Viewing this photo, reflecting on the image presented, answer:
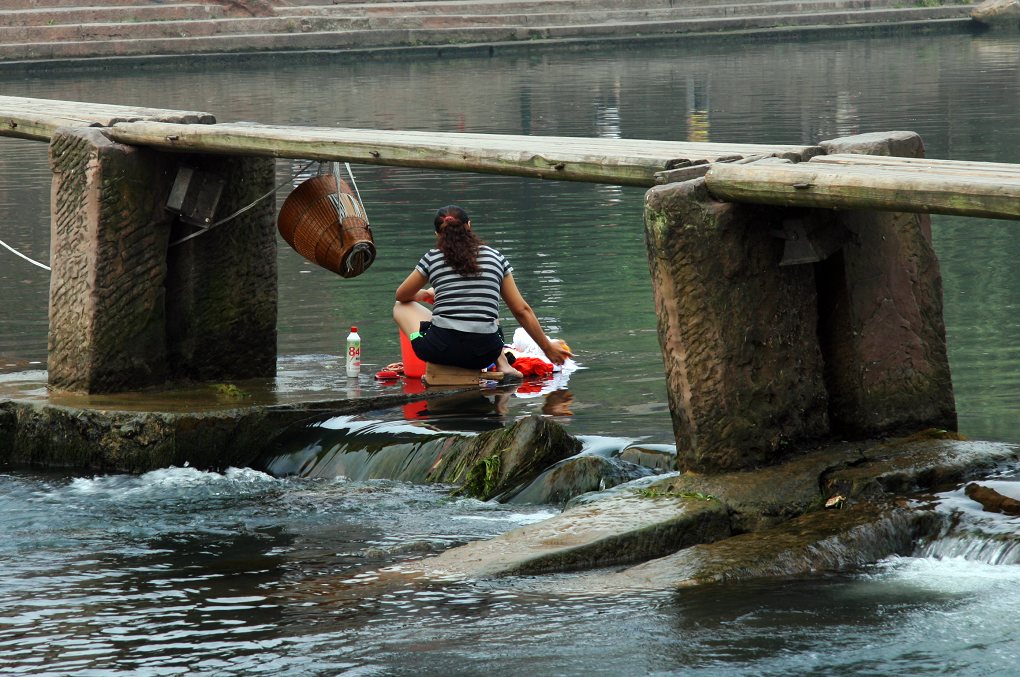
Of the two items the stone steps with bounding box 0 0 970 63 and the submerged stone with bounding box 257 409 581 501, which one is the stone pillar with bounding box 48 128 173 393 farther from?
the stone steps with bounding box 0 0 970 63

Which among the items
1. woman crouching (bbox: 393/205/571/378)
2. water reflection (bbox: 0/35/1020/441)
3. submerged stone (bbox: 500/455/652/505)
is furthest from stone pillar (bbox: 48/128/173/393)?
submerged stone (bbox: 500/455/652/505)

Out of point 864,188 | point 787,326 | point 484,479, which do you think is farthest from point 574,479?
point 864,188

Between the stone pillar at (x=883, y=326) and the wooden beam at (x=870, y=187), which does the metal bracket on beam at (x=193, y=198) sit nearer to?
the wooden beam at (x=870, y=187)

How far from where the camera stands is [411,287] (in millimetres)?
8828

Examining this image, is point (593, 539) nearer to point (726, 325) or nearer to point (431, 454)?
point (726, 325)

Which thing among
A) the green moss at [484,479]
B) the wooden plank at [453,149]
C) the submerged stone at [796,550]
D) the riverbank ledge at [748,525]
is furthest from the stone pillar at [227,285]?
the submerged stone at [796,550]

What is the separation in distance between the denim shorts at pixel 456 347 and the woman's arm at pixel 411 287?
7.2 inches

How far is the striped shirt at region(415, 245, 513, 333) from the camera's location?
8.57 metres

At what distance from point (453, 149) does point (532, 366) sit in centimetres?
241

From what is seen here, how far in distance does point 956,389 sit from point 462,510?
3.34m

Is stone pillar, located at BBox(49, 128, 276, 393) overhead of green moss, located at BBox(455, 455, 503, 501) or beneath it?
overhead

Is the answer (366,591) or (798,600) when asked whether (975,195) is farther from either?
(366,591)

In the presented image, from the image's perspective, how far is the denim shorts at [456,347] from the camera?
343 inches

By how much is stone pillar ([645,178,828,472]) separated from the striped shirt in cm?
221
